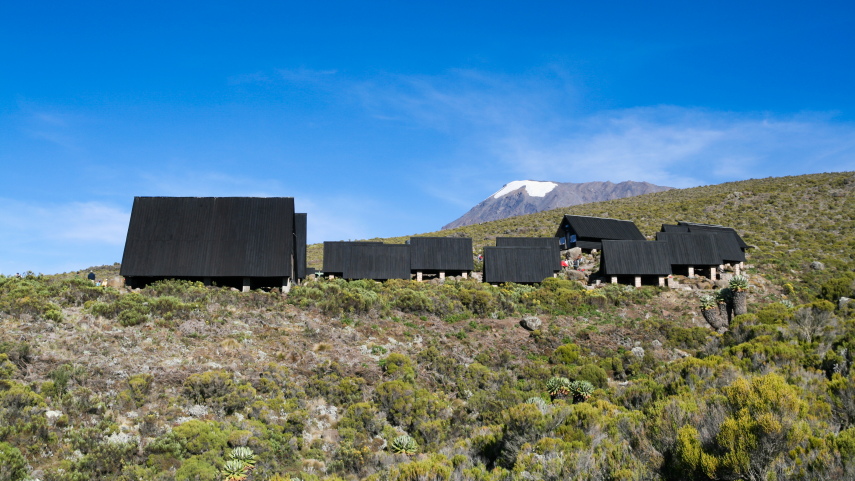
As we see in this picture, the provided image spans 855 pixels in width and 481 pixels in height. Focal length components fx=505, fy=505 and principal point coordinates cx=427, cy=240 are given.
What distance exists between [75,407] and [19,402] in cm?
100

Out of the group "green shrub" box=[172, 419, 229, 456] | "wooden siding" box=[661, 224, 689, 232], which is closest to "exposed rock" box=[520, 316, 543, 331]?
"green shrub" box=[172, 419, 229, 456]

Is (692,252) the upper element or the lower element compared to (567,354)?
upper

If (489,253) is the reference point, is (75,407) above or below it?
below

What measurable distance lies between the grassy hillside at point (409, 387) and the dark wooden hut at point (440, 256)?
25.4 ft

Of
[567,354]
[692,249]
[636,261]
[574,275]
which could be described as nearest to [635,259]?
[636,261]

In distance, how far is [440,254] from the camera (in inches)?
1375

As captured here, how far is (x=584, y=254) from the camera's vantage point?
42.7 meters

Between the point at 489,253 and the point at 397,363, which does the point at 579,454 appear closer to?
the point at 397,363

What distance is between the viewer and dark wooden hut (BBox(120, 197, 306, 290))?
23.0 meters

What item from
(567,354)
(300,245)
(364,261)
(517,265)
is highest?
(300,245)

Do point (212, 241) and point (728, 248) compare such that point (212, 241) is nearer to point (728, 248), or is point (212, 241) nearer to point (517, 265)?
point (517, 265)

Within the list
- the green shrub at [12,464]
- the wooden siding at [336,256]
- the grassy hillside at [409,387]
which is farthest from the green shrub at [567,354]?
the wooden siding at [336,256]

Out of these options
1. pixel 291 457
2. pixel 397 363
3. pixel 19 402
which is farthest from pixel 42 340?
pixel 397 363

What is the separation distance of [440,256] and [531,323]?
1337cm
